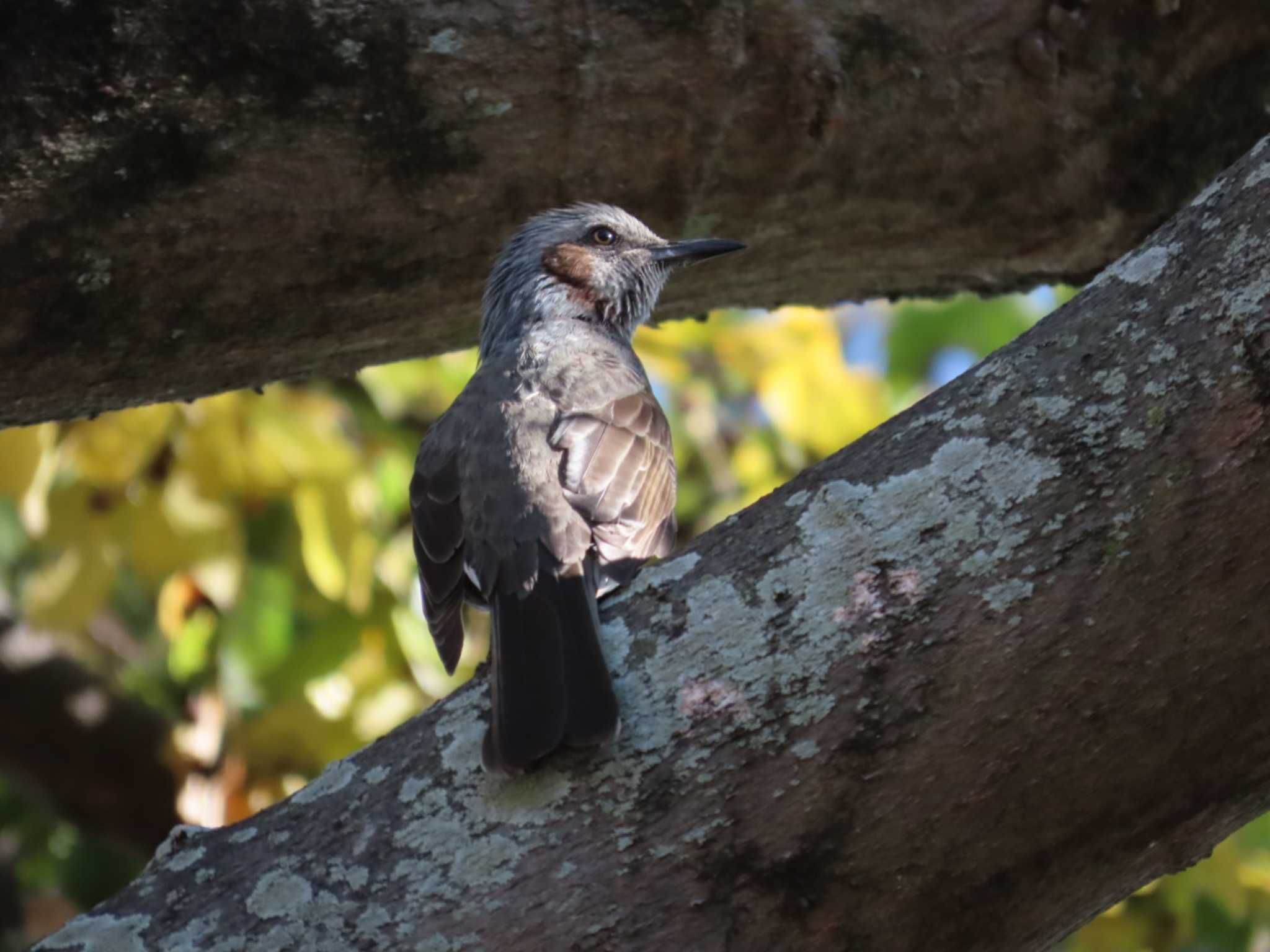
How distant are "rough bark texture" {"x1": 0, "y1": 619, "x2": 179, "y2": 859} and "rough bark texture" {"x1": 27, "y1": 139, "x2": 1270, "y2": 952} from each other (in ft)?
12.6

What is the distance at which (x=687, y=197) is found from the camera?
13.7 feet

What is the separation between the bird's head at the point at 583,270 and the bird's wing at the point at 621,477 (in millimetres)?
531

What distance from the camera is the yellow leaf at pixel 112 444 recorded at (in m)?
4.91

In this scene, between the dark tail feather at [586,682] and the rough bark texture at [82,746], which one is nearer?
the dark tail feather at [586,682]

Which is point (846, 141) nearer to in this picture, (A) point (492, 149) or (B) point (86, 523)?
(A) point (492, 149)

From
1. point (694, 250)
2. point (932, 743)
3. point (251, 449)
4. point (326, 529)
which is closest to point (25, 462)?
point (251, 449)

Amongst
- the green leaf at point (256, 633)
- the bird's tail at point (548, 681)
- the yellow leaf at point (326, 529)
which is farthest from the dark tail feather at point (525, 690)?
the green leaf at point (256, 633)

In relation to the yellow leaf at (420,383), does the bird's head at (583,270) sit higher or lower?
lower

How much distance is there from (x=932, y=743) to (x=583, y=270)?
3127mm

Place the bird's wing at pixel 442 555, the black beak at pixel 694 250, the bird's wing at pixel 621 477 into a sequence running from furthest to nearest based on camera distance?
the black beak at pixel 694 250, the bird's wing at pixel 442 555, the bird's wing at pixel 621 477

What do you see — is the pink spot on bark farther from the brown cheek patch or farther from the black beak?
the brown cheek patch

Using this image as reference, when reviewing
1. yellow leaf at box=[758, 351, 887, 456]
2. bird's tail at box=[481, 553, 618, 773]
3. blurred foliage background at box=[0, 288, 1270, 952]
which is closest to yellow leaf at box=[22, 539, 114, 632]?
blurred foliage background at box=[0, 288, 1270, 952]

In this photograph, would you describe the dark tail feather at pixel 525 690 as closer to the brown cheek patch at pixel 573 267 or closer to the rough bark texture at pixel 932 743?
the rough bark texture at pixel 932 743

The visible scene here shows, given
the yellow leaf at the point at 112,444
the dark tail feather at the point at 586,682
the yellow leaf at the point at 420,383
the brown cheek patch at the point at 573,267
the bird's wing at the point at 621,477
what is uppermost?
the yellow leaf at the point at 420,383
